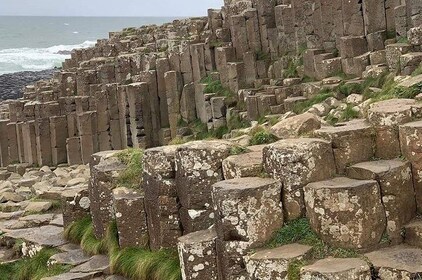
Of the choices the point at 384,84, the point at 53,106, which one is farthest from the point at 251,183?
the point at 53,106

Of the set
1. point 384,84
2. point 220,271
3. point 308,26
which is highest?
point 308,26

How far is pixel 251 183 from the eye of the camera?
31.0 ft

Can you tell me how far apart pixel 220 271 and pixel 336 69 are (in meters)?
14.1

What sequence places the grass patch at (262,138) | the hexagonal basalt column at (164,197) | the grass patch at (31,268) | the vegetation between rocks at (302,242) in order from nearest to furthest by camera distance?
the vegetation between rocks at (302,242) → the hexagonal basalt column at (164,197) → the grass patch at (262,138) → the grass patch at (31,268)

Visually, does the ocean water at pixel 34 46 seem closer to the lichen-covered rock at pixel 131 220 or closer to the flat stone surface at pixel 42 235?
the flat stone surface at pixel 42 235

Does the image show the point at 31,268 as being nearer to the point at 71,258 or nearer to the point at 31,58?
the point at 71,258

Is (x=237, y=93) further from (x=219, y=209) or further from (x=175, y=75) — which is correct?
(x=219, y=209)

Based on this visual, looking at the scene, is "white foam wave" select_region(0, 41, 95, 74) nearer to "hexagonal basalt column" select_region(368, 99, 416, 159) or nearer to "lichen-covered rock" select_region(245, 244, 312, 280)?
"hexagonal basalt column" select_region(368, 99, 416, 159)

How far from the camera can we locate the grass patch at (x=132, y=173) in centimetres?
1234

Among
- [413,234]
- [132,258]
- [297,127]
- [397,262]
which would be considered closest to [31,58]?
[132,258]

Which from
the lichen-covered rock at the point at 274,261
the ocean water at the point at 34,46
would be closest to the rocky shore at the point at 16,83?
the ocean water at the point at 34,46

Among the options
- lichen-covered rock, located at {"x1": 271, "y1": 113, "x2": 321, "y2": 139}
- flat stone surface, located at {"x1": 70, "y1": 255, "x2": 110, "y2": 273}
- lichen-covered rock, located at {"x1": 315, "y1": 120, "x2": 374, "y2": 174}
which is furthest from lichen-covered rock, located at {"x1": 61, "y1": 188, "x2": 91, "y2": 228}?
lichen-covered rock, located at {"x1": 315, "y1": 120, "x2": 374, "y2": 174}

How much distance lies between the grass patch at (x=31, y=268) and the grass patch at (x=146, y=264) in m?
1.44

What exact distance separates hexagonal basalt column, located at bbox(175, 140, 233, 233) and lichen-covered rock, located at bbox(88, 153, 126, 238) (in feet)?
7.37
